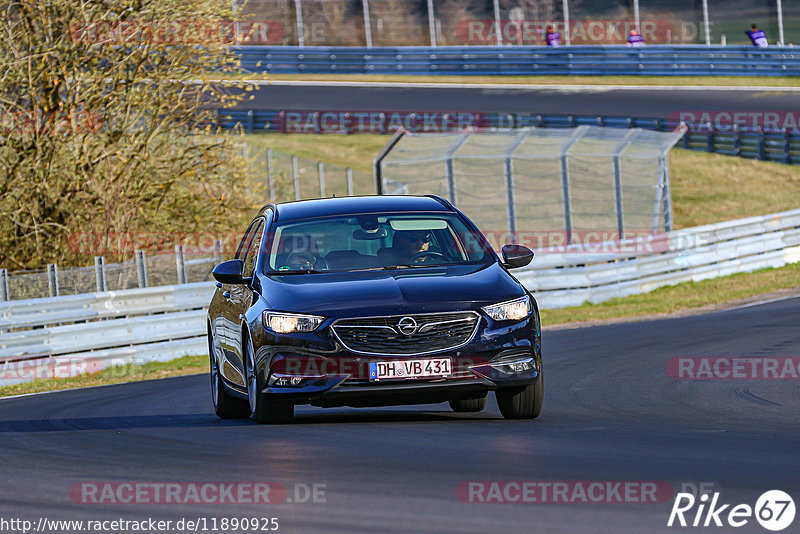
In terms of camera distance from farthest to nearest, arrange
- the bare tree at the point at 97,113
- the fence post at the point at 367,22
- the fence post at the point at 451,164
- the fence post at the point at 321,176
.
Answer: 1. the fence post at the point at 367,22
2. the fence post at the point at 321,176
3. the fence post at the point at 451,164
4. the bare tree at the point at 97,113

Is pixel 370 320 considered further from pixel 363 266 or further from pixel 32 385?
pixel 32 385

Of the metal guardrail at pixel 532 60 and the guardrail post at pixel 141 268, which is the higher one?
the guardrail post at pixel 141 268

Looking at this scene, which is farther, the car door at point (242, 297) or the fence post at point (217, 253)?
the fence post at point (217, 253)

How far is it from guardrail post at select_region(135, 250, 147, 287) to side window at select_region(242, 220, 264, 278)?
7802mm

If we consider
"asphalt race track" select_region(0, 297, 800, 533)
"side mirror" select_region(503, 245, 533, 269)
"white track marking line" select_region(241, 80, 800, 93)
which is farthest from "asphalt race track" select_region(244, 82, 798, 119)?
"side mirror" select_region(503, 245, 533, 269)

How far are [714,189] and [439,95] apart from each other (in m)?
11.1

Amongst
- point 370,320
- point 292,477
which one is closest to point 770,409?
point 370,320

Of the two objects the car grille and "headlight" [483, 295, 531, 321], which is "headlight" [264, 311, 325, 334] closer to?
the car grille

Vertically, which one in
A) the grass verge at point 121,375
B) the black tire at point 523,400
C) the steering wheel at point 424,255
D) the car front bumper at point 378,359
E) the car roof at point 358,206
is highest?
the car roof at point 358,206

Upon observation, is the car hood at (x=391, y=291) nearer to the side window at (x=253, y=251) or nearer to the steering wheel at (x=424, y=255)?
the steering wheel at (x=424, y=255)

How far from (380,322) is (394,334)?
0.39 ft

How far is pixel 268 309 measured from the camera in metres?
9.32

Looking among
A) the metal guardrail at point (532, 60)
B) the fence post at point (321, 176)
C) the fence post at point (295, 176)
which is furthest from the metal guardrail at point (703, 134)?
the fence post at point (321, 176)

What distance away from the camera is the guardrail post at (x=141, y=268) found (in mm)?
18828
